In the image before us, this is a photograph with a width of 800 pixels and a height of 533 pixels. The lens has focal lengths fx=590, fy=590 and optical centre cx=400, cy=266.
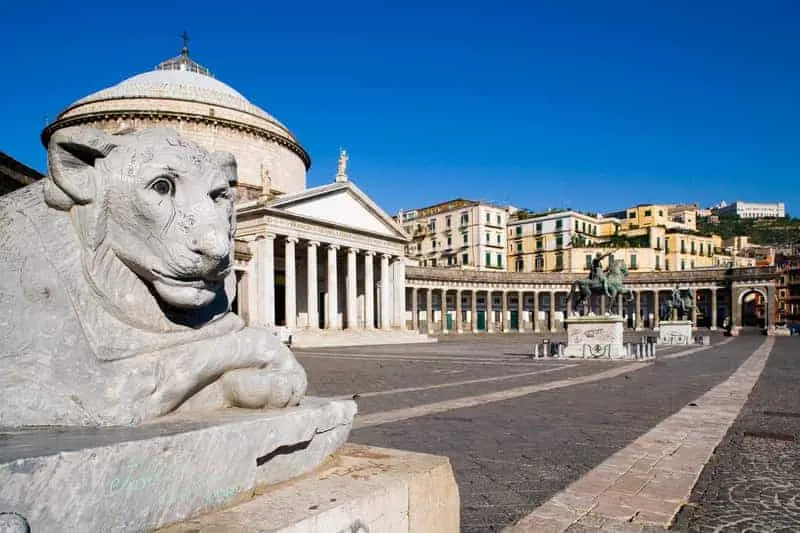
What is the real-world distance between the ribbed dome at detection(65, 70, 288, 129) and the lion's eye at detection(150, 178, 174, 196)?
4858cm

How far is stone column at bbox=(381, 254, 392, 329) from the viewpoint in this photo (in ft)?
159

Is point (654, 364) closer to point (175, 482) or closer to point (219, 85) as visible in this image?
point (175, 482)

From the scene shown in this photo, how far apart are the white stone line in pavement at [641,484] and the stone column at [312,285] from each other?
113ft

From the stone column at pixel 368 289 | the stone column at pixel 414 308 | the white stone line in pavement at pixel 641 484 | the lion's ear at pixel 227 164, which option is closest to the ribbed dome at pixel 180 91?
the stone column at pixel 368 289

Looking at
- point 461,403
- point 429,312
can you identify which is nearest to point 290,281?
point 429,312

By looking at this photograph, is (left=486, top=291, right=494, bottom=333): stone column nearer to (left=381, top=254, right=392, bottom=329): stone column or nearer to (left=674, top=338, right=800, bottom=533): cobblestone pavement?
(left=381, top=254, right=392, bottom=329): stone column

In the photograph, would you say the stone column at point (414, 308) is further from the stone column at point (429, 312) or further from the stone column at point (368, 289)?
the stone column at point (368, 289)

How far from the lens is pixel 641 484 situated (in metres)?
5.08

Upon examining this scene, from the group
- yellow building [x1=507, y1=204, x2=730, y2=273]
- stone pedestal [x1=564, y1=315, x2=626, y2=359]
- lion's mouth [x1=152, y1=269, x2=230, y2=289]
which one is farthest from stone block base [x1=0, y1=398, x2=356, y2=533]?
yellow building [x1=507, y1=204, x2=730, y2=273]

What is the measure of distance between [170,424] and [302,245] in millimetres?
41756

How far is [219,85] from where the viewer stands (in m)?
53.0

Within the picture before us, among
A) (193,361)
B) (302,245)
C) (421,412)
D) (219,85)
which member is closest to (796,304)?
(302,245)

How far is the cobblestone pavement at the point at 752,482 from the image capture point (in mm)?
4230

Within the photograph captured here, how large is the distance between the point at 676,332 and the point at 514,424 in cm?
3464
